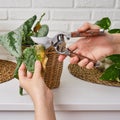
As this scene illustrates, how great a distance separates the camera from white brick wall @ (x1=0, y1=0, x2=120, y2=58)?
1102 mm

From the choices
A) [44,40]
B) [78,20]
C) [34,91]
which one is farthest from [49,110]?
[78,20]

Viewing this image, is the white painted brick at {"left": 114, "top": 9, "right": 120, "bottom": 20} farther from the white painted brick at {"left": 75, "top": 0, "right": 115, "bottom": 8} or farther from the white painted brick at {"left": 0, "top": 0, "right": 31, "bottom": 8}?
the white painted brick at {"left": 0, "top": 0, "right": 31, "bottom": 8}

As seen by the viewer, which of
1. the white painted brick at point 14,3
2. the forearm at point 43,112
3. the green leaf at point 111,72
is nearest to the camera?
the forearm at point 43,112

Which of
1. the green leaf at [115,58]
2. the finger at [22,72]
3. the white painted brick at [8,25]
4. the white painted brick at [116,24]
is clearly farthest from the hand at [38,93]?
the white painted brick at [116,24]

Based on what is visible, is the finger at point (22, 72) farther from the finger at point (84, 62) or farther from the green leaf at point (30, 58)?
the finger at point (84, 62)

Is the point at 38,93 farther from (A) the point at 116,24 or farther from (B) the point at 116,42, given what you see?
(A) the point at 116,24

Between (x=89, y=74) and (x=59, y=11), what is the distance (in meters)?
0.34

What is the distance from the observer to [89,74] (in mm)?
930

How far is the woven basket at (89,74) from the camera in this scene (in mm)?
857

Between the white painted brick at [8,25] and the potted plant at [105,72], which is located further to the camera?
the white painted brick at [8,25]

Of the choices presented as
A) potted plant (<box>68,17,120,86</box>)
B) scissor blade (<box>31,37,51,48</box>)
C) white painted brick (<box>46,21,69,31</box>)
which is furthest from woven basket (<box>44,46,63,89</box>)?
white painted brick (<box>46,21,69,31</box>)

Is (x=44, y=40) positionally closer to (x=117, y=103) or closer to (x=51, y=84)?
(x=51, y=84)

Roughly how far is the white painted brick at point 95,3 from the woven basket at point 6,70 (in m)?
0.38

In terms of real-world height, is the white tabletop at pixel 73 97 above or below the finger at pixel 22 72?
below
